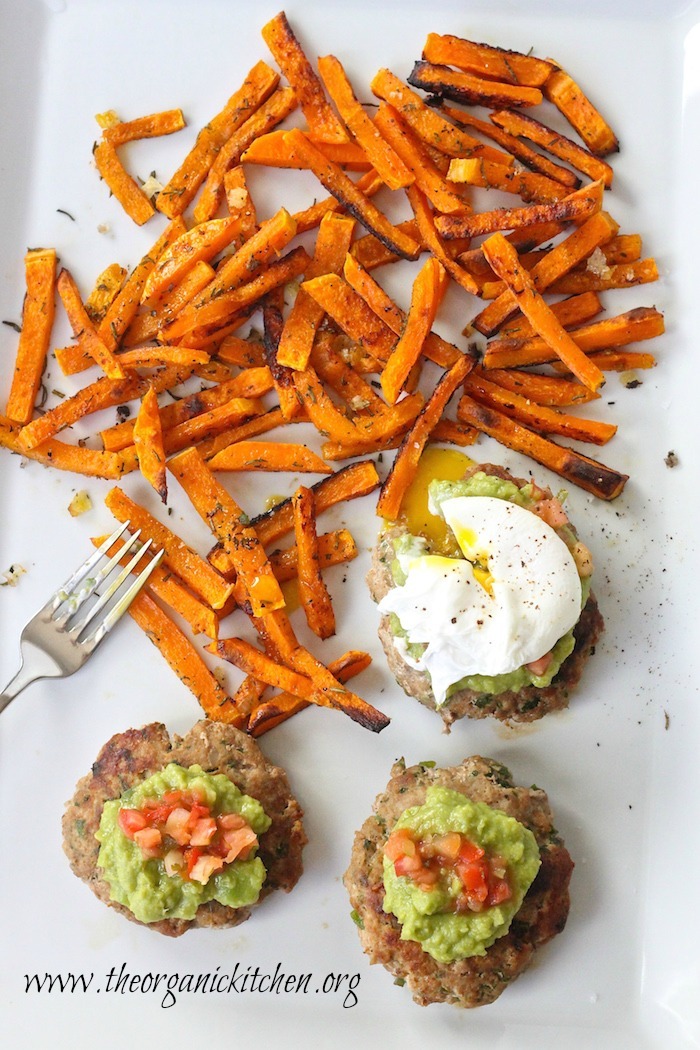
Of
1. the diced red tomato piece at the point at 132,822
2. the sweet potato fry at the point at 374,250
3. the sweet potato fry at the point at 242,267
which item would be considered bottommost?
the diced red tomato piece at the point at 132,822

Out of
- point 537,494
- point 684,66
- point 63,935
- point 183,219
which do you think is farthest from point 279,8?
point 63,935

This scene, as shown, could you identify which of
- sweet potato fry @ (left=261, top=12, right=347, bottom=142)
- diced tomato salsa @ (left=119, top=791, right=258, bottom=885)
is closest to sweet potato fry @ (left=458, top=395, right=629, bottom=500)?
sweet potato fry @ (left=261, top=12, right=347, bottom=142)

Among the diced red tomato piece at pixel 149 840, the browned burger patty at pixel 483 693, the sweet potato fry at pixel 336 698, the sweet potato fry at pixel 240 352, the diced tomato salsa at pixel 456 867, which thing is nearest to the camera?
the diced tomato salsa at pixel 456 867

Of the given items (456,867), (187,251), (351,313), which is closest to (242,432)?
(351,313)

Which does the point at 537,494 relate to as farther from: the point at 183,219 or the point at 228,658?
the point at 183,219

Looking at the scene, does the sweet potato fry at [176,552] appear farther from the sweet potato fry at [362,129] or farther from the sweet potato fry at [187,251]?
the sweet potato fry at [362,129]

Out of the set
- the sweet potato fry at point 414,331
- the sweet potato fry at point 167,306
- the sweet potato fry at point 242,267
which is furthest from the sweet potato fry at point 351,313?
the sweet potato fry at point 167,306

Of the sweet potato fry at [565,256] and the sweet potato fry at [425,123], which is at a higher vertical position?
the sweet potato fry at [425,123]

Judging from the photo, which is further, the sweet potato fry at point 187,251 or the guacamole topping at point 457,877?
the sweet potato fry at point 187,251
